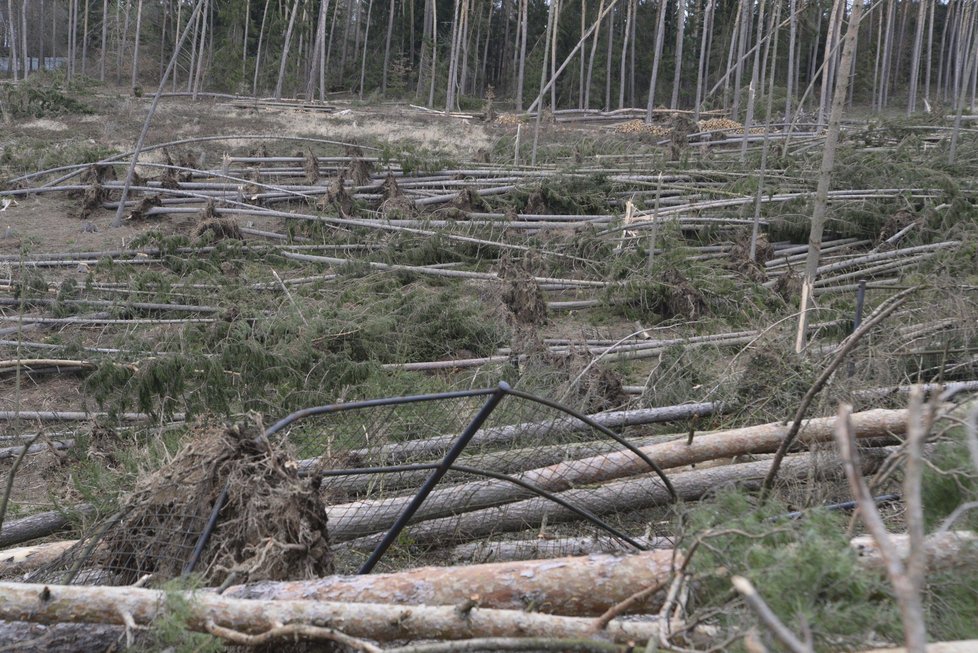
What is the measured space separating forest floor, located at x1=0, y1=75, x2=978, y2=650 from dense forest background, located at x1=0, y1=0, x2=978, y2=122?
54.5 ft

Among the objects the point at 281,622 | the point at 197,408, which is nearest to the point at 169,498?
the point at 281,622

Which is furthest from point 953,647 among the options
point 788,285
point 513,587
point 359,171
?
point 359,171

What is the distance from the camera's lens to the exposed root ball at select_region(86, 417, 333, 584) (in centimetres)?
283

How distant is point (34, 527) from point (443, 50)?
32844 millimetres

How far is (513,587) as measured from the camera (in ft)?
8.65

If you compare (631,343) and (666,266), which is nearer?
(631,343)

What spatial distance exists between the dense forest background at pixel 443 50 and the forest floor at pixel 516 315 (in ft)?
54.5

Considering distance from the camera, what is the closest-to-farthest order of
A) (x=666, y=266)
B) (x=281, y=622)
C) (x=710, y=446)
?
(x=281, y=622) < (x=710, y=446) < (x=666, y=266)

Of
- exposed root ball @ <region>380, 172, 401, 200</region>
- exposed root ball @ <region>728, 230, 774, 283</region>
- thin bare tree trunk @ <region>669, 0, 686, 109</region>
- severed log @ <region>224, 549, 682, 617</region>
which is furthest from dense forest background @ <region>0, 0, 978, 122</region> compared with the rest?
severed log @ <region>224, 549, 682, 617</region>

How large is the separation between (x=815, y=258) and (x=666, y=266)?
276 centimetres

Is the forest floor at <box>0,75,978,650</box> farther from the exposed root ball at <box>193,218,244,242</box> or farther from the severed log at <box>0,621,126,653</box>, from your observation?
the severed log at <box>0,621,126,653</box>

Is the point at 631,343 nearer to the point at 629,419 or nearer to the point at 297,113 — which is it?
the point at 629,419

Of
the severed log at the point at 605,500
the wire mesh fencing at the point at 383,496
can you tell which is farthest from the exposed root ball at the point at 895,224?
the severed log at the point at 605,500

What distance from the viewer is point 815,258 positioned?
18.8ft
